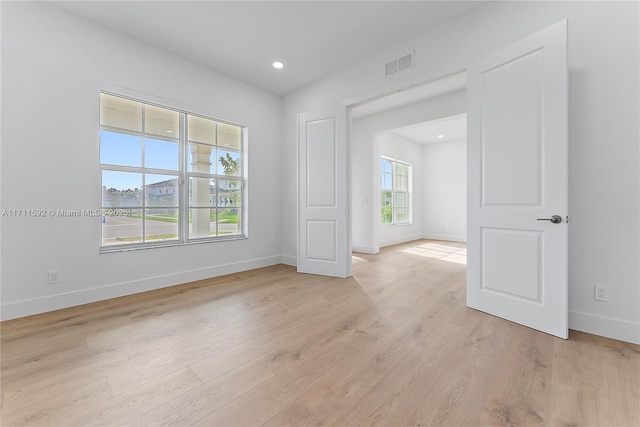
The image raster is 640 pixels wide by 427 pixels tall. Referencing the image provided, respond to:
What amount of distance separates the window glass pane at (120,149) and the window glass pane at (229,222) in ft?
4.15

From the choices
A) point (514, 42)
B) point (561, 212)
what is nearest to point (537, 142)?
point (561, 212)

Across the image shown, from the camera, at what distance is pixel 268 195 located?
181 inches

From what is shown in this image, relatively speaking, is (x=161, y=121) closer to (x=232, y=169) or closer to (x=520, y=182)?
(x=232, y=169)

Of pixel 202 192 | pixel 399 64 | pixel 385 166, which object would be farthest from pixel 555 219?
pixel 385 166

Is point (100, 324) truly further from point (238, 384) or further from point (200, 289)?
point (238, 384)

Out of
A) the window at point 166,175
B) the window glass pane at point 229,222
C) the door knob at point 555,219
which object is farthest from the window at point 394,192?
the door knob at point 555,219

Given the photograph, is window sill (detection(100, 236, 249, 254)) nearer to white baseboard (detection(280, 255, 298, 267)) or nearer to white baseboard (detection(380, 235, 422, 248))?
white baseboard (detection(280, 255, 298, 267))

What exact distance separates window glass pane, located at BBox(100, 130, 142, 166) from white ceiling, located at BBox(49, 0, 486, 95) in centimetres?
115

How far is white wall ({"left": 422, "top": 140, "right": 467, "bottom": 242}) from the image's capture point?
25.2 feet

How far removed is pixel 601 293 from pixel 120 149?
480 centimetres

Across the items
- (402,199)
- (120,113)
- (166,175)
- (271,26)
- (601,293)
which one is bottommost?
(601,293)

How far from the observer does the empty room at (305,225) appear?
1.49 metres

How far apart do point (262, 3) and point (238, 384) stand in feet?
10.5

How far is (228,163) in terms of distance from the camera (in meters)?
4.18
